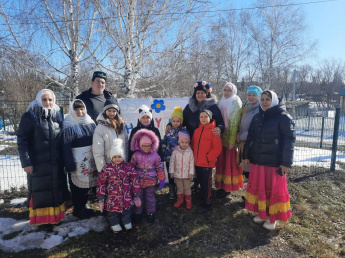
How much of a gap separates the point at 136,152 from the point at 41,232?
5.84 feet

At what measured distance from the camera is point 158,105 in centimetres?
467

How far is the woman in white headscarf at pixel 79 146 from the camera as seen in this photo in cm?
299

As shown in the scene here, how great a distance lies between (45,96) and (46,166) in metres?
0.94

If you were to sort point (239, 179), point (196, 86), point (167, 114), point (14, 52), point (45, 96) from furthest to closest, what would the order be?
point (14, 52)
point (167, 114)
point (239, 179)
point (196, 86)
point (45, 96)

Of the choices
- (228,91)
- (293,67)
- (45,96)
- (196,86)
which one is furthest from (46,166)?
(293,67)

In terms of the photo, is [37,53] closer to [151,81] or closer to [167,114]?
[151,81]

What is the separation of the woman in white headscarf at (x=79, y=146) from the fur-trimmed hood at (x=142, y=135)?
0.62 m

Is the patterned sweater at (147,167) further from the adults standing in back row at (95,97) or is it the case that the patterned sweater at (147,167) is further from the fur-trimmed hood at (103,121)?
the adults standing in back row at (95,97)

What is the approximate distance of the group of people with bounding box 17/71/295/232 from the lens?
2932 millimetres

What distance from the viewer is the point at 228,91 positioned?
3609mm

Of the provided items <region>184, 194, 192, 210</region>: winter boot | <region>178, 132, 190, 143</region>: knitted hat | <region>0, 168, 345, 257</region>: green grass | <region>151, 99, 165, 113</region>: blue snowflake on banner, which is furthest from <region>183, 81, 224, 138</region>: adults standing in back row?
<region>0, 168, 345, 257</region>: green grass

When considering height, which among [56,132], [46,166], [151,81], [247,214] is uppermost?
[151,81]

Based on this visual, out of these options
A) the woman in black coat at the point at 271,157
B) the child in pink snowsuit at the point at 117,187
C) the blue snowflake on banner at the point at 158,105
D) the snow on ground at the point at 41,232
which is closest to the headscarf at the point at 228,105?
the woman in black coat at the point at 271,157

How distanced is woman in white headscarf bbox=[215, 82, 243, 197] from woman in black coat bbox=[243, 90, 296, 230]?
1.21ft
